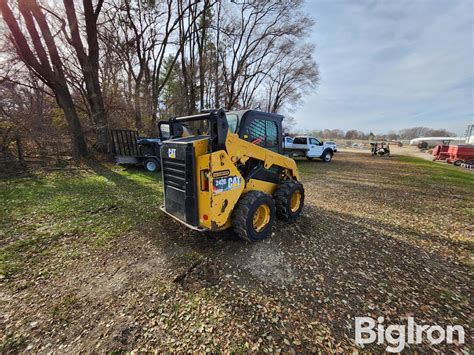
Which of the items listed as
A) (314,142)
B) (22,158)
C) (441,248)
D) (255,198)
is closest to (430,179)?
(314,142)

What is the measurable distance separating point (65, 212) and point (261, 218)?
179 inches

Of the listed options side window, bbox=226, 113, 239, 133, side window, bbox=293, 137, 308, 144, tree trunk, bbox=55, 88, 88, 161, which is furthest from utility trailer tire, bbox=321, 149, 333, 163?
tree trunk, bbox=55, 88, 88, 161

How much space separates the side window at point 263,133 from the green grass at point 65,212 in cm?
278

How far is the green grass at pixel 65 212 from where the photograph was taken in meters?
3.50

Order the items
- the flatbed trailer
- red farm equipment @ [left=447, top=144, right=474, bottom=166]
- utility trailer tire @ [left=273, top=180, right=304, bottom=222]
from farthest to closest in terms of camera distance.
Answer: red farm equipment @ [left=447, top=144, right=474, bottom=166]
the flatbed trailer
utility trailer tire @ [left=273, top=180, right=304, bottom=222]

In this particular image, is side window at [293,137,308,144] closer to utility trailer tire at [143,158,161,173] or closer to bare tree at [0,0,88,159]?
utility trailer tire at [143,158,161,173]

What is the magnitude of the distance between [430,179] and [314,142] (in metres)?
7.45

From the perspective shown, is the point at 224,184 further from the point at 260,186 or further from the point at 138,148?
the point at 138,148

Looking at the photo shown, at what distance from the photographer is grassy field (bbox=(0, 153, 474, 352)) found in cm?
207

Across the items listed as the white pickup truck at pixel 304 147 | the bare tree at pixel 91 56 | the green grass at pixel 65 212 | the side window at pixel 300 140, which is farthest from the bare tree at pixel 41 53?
the side window at pixel 300 140

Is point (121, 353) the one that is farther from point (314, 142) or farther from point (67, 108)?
point (314, 142)

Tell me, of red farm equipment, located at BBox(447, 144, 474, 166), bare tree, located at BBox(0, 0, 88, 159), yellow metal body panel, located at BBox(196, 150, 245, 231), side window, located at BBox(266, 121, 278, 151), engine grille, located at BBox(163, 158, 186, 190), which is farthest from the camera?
red farm equipment, located at BBox(447, 144, 474, 166)

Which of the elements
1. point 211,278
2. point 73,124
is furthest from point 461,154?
point 73,124

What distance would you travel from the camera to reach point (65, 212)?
4867 mm
